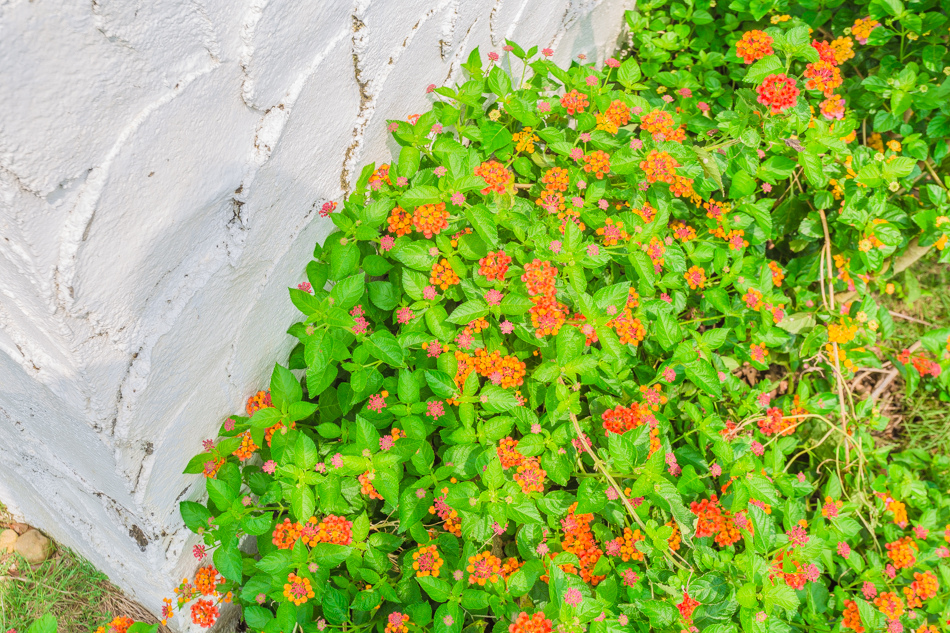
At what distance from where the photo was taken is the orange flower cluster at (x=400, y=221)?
5.18ft

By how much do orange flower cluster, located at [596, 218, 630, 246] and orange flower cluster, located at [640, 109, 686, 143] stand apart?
31 cm

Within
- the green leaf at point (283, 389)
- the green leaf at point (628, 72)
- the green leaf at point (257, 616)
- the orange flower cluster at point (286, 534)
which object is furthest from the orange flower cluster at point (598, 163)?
the green leaf at point (257, 616)

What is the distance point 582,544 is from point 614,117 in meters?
1.31

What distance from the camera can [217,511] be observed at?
154 cm

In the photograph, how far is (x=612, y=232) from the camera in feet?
5.43

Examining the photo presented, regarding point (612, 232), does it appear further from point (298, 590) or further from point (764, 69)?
point (298, 590)

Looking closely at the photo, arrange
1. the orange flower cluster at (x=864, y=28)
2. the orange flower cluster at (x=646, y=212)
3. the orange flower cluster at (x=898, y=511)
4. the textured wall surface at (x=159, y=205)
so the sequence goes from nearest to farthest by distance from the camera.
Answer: the textured wall surface at (x=159, y=205), the orange flower cluster at (x=646, y=212), the orange flower cluster at (x=898, y=511), the orange flower cluster at (x=864, y=28)

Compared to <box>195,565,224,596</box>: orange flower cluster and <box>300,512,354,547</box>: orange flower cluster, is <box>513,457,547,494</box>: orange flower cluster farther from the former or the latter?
<box>195,565,224,596</box>: orange flower cluster

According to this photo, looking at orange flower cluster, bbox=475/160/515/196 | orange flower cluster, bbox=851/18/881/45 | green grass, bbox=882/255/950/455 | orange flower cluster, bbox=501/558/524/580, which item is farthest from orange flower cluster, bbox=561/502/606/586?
orange flower cluster, bbox=851/18/881/45

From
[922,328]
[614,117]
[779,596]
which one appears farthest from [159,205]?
[922,328]

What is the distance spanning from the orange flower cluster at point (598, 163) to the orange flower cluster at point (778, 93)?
0.52 m

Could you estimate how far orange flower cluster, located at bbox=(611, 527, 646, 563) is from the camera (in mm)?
1544

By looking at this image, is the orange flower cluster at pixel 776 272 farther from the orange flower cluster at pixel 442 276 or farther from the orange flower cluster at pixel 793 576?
the orange flower cluster at pixel 442 276

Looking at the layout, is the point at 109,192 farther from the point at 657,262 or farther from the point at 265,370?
the point at 657,262
